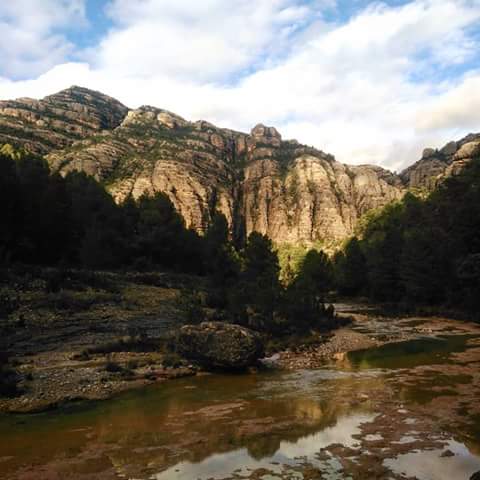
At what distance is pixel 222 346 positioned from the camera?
Result: 27531mm

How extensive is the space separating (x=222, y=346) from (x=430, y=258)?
45452 mm

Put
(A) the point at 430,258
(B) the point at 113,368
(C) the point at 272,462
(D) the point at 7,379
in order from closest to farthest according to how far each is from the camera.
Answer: (C) the point at 272,462, (D) the point at 7,379, (B) the point at 113,368, (A) the point at 430,258

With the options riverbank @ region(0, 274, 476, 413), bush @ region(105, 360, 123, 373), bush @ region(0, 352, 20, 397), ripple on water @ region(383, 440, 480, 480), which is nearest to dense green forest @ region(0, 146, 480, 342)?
riverbank @ region(0, 274, 476, 413)

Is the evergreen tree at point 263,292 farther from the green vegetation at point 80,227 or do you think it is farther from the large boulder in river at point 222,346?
the green vegetation at point 80,227

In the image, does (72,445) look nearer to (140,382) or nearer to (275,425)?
(275,425)

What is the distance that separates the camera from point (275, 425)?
17.3m

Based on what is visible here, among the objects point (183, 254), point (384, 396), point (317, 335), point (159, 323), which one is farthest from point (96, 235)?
point (384, 396)

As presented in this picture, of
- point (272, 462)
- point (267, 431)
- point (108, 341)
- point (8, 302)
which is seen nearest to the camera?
point (272, 462)

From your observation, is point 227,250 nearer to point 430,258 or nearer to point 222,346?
point 430,258

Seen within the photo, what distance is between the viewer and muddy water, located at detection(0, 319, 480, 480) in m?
13.3

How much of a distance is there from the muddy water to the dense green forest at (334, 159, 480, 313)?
52.2ft

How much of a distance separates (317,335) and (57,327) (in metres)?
21.0

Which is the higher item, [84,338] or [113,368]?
[84,338]

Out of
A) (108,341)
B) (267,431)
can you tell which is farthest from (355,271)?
(267,431)
